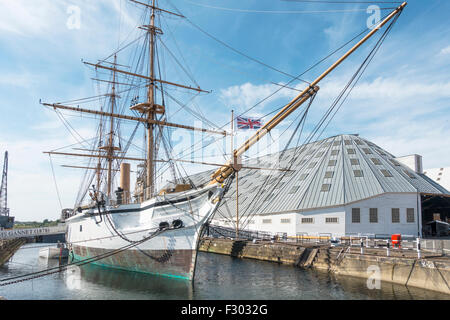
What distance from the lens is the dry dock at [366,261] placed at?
17469mm

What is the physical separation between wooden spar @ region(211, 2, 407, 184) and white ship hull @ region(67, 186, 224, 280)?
4.23 feet

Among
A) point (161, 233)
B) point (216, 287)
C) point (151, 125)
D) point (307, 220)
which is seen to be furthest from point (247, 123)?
point (307, 220)

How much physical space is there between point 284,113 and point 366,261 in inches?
450

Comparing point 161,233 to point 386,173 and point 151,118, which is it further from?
point 386,173

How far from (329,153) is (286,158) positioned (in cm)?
853

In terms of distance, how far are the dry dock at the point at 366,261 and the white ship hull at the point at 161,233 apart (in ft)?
33.9

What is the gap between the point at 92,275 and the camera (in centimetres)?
2400

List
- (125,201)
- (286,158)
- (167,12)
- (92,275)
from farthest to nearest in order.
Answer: (286,158)
(167,12)
(125,201)
(92,275)

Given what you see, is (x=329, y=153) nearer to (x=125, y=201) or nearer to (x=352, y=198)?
(x=352, y=198)

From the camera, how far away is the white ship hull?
20.1 metres

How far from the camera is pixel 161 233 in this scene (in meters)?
21.0

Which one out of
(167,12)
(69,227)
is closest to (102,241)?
(69,227)
